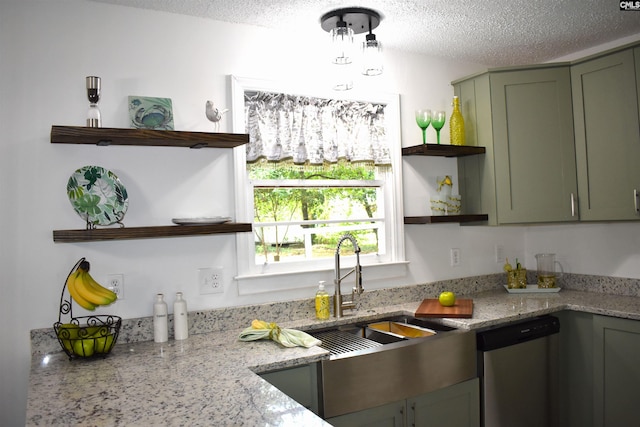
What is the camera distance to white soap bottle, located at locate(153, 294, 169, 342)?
87.0 inches

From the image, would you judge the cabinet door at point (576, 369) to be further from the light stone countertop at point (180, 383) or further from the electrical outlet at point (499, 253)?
the electrical outlet at point (499, 253)

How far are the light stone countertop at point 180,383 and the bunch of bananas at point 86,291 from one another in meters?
0.23

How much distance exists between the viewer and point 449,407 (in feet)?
7.63

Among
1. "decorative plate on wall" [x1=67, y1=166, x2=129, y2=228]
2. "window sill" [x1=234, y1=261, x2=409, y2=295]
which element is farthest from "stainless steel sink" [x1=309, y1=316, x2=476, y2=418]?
Result: "decorative plate on wall" [x1=67, y1=166, x2=129, y2=228]

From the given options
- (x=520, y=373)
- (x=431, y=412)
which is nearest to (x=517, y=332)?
(x=520, y=373)

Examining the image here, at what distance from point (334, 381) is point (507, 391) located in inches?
42.0

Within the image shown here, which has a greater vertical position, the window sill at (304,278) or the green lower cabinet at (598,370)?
the window sill at (304,278)

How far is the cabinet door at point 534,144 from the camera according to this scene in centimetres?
297

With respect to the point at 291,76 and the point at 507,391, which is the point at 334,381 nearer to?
the point at 507,391

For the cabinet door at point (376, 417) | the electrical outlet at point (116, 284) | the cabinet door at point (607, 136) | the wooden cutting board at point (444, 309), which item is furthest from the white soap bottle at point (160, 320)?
the cabinet door at point (607, 136)

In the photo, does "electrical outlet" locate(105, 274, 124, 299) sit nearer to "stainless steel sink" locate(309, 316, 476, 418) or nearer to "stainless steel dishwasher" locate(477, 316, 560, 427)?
"stainless steel sink" locate(309, 316, 476, 418)

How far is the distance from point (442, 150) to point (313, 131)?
812mm

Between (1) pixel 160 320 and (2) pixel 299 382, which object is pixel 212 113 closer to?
(1) pixel 160 320

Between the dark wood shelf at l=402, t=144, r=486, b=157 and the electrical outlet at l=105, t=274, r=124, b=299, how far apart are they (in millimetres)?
1761
